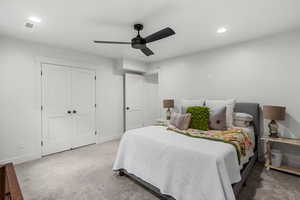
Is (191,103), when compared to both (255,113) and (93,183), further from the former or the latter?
(93,183)

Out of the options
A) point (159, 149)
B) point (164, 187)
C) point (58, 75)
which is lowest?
point (164, 187)

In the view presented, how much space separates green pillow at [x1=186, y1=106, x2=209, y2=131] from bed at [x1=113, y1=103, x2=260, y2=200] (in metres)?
0.73

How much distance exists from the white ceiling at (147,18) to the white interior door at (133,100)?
6.71 ft

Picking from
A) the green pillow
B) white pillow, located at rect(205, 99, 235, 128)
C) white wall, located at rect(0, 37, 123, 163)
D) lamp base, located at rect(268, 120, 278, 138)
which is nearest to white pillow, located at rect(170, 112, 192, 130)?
the green pillow

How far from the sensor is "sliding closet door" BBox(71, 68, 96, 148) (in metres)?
3.81

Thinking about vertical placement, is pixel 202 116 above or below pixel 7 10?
below

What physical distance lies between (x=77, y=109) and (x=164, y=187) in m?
3.06

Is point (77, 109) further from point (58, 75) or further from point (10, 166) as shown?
point (10, 166)

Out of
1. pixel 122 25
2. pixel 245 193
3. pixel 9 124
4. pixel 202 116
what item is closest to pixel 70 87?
pixel 9 124

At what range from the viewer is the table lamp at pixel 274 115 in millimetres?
2518

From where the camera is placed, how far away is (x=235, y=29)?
8.65 ft

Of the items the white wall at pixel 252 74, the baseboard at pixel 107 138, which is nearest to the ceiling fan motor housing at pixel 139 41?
the white wall at pixel 252 74

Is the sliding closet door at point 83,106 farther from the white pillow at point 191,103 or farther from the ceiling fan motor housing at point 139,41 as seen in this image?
the white pillow at point 191,103

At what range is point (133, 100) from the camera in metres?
5.06
